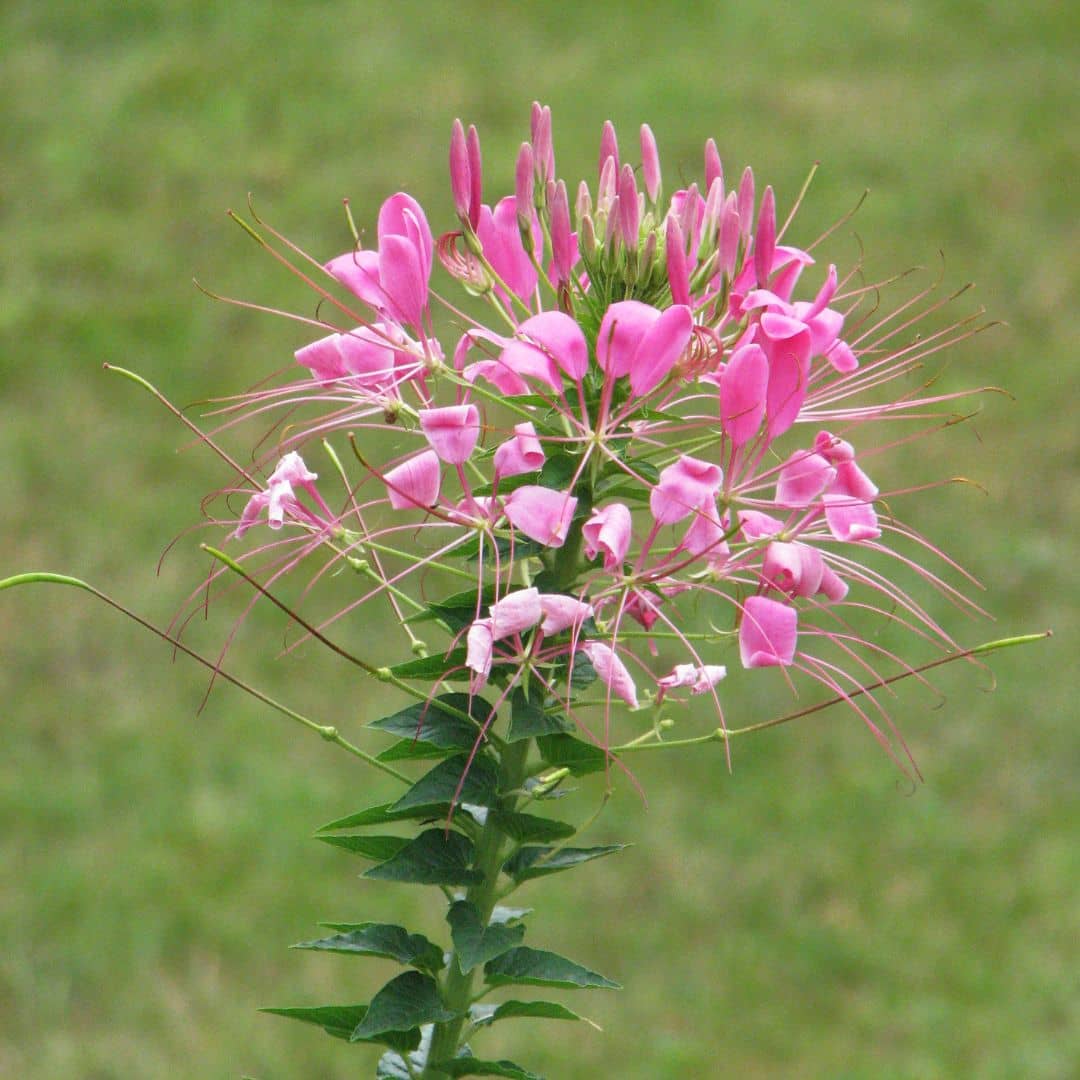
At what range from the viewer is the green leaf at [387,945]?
1.33 metres

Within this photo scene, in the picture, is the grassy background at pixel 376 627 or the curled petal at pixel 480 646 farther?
the grassy background at pixel 376 627

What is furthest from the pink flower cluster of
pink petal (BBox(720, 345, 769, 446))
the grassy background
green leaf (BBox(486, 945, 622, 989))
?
the grassy background

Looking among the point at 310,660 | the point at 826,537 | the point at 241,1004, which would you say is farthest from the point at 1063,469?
the point at 826,537

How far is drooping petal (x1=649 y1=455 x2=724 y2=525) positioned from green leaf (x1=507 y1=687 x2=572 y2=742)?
0.65 feet

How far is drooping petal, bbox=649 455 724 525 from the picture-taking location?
4.07 feet

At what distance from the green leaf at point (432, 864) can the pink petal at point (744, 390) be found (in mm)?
436

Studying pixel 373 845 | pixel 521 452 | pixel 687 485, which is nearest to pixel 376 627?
pixel 373 845

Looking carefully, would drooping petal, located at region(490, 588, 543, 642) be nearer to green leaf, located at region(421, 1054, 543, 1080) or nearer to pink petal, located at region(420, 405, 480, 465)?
pink petal, located at region(420, 405, 480, 465)

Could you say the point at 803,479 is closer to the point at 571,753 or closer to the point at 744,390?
the point at 744,390

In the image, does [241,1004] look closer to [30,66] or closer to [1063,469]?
[1063,469]

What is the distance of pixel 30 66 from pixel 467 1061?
Answer: 210 inches

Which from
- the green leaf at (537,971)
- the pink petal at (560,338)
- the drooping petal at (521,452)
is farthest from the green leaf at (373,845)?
the pink petal at (560,338)

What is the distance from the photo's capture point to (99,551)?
4.42 metres

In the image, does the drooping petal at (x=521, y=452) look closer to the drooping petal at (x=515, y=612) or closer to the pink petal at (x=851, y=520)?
the drooping petal at (x=515, y=612)
